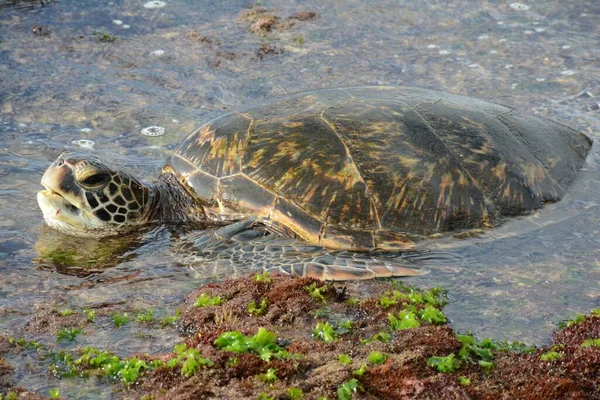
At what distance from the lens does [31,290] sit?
5121mm

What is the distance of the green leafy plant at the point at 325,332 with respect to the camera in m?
4.19

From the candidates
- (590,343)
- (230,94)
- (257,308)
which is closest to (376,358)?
(257,308)

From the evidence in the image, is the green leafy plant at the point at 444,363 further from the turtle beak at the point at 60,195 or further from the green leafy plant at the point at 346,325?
the turtle beak at the point at 60,195

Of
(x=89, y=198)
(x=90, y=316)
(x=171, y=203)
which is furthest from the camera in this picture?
(x=171, y=203)

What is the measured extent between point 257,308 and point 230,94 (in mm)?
4599

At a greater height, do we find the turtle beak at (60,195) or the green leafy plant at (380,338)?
the green leafy plant at (380,338)

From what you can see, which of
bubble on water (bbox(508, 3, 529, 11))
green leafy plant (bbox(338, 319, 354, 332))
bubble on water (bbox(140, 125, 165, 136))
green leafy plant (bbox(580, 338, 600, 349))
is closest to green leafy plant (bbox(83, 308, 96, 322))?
green leafy plant (bbox(338, 319, 354, 332))

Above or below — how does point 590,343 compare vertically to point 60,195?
above

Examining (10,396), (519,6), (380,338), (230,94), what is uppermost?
(519,6)

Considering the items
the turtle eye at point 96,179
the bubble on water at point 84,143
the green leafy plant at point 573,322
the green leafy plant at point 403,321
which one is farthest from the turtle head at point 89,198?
the green leafy plant at point 573,322

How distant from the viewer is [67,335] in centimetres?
434

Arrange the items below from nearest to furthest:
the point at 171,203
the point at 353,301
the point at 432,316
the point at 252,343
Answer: the point at 252,343 → the point at 432,316 → the point at 353,301 → the point at 171,203

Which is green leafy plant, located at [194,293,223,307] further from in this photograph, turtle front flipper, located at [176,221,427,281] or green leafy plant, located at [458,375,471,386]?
green leafy plant, located at [458,375,471,386]

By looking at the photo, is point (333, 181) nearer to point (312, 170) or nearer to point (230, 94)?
point (312, 170)
